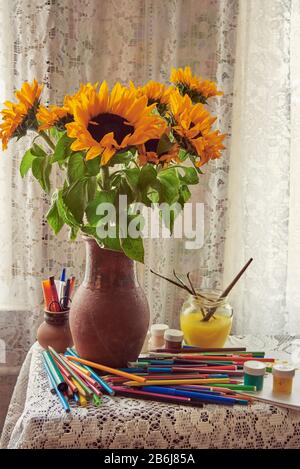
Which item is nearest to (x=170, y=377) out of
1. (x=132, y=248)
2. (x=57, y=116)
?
(x=132, y=248)

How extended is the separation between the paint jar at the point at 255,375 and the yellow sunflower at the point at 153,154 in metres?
0.37

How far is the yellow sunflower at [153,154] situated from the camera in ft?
2.66

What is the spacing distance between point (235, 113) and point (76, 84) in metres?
0.46

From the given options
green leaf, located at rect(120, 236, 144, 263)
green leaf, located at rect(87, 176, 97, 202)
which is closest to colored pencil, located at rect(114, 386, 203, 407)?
green leaf, located at rect(120, 236, 144, 263)

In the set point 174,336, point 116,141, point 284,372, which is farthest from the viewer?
point 174,336

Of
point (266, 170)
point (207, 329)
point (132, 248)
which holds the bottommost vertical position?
point (207, 329)

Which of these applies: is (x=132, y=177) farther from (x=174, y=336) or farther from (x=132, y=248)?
(x=174, y=336)

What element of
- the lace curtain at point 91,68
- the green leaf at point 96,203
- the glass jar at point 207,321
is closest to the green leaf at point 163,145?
the green leaf at point 96,203

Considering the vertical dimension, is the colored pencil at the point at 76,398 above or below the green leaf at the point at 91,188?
below

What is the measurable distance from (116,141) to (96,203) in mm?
113

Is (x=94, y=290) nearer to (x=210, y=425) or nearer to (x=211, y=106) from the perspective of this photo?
(x=210, y=425)

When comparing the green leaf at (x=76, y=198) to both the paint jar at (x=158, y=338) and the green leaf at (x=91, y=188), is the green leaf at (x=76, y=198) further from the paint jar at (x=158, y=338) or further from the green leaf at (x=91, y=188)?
the paint jar at (x=158, y=338)

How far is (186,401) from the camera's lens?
833 millimetres

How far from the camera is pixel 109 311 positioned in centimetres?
90
